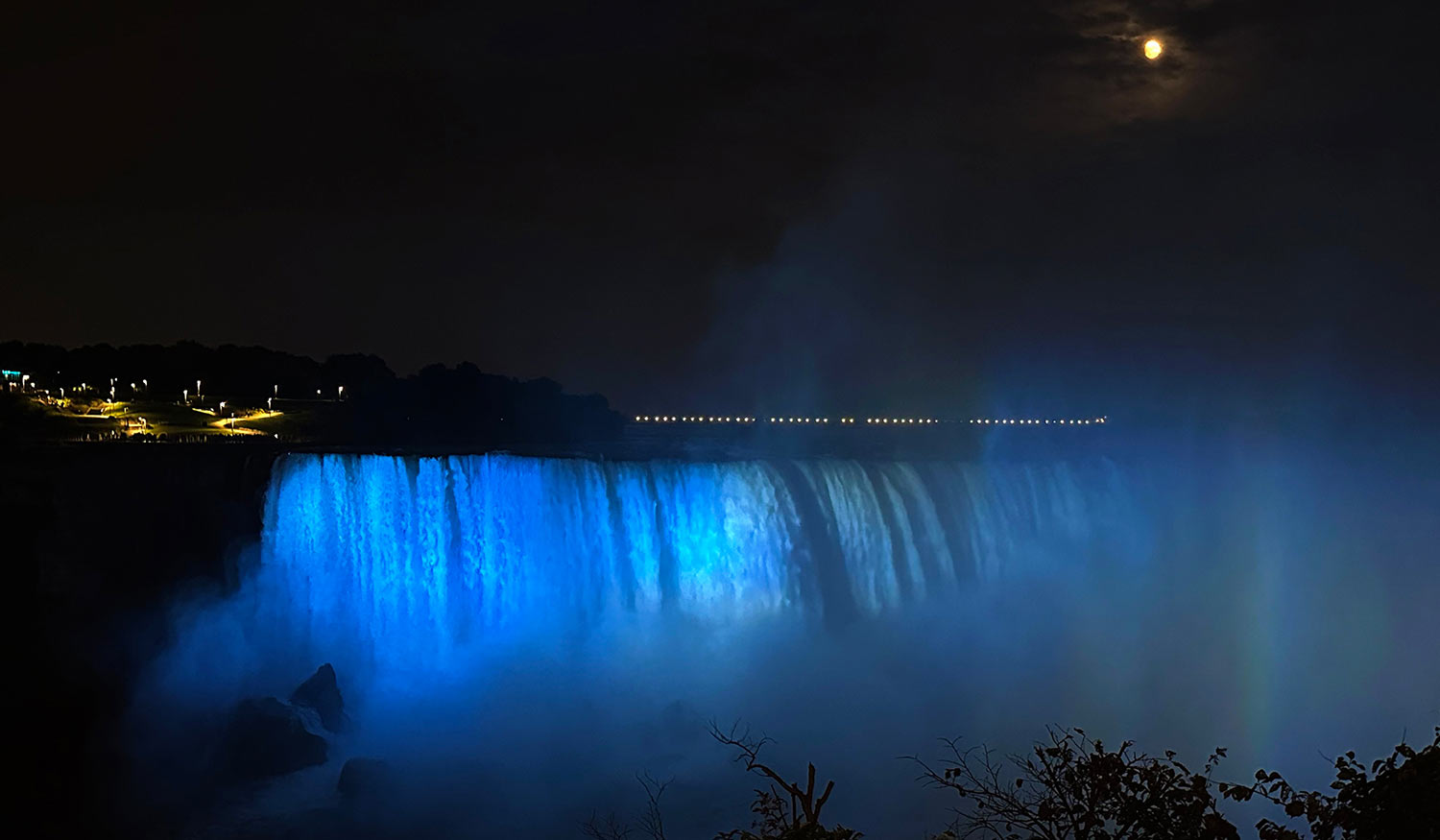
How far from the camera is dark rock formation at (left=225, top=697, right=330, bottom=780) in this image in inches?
736

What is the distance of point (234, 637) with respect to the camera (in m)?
22.0

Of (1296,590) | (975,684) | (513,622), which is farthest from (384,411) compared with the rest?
(1296,590)

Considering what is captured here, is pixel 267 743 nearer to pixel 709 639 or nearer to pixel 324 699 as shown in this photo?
pixel 324 699

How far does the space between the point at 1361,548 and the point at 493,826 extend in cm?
4213

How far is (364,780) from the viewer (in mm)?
17875

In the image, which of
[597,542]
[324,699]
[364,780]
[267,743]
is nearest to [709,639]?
[597,542]

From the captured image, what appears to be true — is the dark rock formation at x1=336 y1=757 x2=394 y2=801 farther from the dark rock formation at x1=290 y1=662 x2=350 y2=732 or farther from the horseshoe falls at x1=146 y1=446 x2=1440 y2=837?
the dark rock formation at x1=290 y1=662 x2=350 y2=732

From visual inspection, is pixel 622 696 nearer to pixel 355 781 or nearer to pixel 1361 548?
pixel 355 781

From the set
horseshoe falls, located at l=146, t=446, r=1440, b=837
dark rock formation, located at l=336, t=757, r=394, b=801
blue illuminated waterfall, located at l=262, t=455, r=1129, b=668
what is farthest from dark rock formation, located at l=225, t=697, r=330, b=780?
blue illuminated waterfall, located at l=262, t=455, r=1129, b=668

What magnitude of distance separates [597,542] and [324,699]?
7.36m

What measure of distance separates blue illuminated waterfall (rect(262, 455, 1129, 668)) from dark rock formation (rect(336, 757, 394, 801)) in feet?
16.4

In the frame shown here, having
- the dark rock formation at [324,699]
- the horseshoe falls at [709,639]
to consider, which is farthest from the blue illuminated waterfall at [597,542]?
the dark rock formation at [324,699]

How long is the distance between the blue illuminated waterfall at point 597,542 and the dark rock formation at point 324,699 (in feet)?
6.39

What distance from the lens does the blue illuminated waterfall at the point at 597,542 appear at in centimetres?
2295
